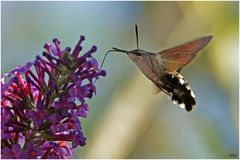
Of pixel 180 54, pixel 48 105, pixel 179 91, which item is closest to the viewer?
pixel 48 105

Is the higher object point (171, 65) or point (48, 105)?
point (171, 65)

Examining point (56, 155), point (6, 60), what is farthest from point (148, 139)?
point (56, 155)

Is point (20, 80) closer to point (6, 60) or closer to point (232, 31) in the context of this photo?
point (6, 60)

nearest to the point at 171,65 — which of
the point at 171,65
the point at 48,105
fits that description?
the point at 171,65

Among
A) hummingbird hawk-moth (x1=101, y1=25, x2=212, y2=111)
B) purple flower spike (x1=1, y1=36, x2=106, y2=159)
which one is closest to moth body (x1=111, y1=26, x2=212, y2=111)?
hummingbird hawk-moth (x1=101, y1=25, x2=212, y2=111)

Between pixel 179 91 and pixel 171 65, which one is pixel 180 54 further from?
pixel 179 91

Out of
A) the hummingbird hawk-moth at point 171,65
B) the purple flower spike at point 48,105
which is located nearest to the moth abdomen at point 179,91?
the hummingbird hawk-moth at point 171,65

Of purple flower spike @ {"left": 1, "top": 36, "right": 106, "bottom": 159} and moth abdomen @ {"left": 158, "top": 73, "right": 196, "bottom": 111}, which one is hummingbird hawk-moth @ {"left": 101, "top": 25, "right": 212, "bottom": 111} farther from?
purple flower spike @ {"left": 1, "top": 36, "right": 106, "bottom": 159}

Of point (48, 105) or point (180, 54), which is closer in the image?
point (48, 105)
